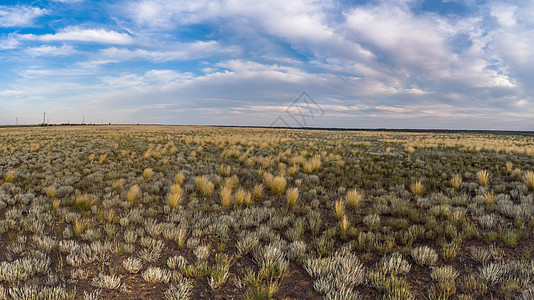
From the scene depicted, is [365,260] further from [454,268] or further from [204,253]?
[204,253]

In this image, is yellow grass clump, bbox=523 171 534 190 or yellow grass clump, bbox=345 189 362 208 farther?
yellow grass clump, bbox=523 171 534 190

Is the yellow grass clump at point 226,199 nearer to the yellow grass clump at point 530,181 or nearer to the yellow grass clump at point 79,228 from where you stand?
the yellow grass clump at point 79,228

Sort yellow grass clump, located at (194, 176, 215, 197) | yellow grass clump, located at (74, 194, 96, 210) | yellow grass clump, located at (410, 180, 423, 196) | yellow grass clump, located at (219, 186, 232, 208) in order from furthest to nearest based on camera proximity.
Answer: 1. yellow grass clump, located at (194, 176, 215, 197)
2. yellow grass clump, located at (410, 180, 423, 196)
3. yellow grass clump, located at (219, 186, 232, 208)
4. yellow grass clump, located at (74, 194, 96, 210)

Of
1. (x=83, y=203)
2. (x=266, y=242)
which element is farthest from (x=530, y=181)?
(x=83, y=203)

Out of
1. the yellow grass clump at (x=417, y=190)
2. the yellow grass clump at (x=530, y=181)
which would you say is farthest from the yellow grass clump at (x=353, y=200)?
the yellow grass clump at (x=530, y=181)

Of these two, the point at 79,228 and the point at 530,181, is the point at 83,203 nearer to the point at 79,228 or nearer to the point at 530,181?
the point at 79,228

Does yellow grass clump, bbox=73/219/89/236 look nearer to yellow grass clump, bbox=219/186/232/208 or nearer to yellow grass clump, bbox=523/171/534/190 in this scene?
yellow grass clump, bbox=219/186/232/208

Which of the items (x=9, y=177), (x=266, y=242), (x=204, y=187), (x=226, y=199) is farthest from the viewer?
(x=9, y=177)

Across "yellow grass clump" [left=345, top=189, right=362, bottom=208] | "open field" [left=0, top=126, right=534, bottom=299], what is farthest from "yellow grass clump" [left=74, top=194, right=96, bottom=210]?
"yellow grass clump" [left=345, top=189, right=362, bottom=208]

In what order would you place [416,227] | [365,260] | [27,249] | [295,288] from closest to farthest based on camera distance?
1. [295,288]
2. [365,260]
3. [27,249]
4. [416,227]

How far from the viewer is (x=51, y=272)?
424cm

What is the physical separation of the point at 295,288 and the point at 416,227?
3.33m

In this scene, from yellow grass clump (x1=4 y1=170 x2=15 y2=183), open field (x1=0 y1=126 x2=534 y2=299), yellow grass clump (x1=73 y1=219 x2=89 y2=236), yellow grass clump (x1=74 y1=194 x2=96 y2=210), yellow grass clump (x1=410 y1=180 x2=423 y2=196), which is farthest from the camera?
yellow grass clump (x1=4 y1=170 x2=15 y2=183)

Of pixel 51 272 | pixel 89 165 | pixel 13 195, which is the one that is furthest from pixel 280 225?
pixel 89 165
